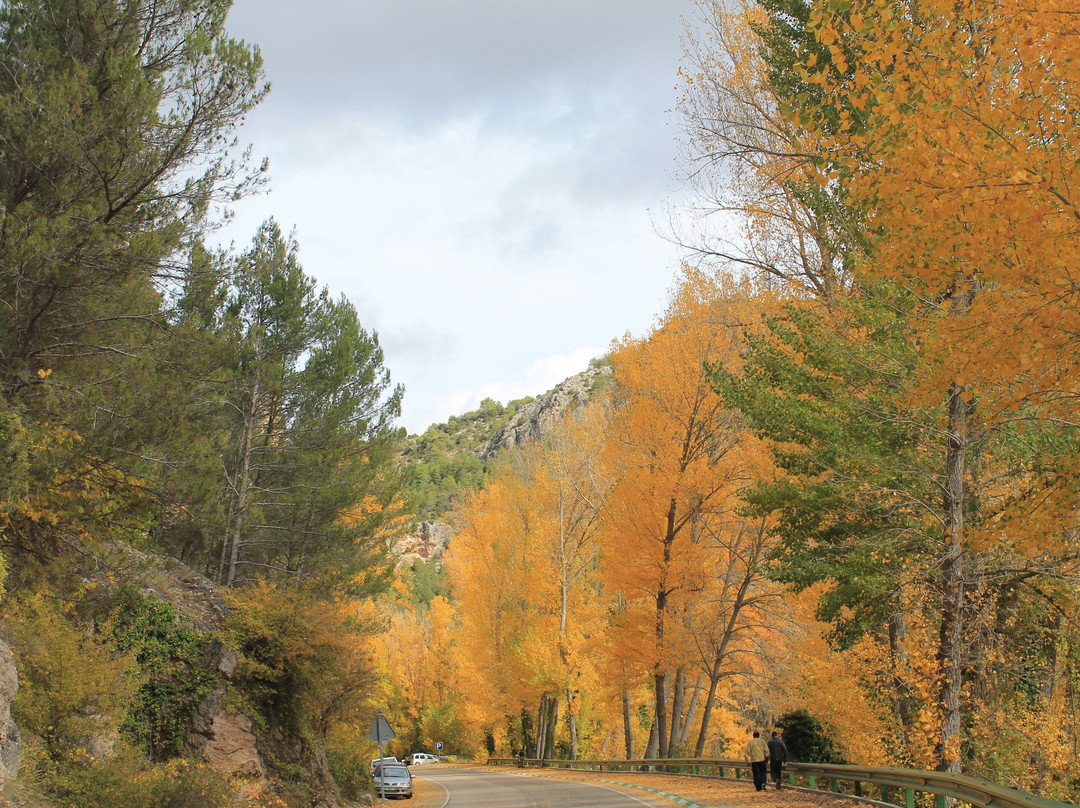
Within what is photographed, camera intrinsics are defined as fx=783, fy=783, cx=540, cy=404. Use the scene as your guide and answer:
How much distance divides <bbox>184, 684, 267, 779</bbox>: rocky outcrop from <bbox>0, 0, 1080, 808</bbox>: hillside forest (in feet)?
0.27

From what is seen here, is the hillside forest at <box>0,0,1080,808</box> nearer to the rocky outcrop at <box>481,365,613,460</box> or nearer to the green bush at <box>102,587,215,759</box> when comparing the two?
the green bush at <box>102,587,215,759</box>

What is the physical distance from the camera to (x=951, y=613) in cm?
1028

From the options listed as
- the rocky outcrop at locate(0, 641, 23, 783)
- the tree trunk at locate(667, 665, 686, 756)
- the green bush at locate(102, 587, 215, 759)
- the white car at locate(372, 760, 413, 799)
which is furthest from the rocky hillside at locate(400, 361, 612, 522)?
the rocky outcrop at locate(0, 641, 23, 783)

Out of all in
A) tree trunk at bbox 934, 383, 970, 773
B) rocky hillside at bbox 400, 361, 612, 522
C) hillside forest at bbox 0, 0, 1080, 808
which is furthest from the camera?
rocky hillside at bbox 400, 361, 612, 522

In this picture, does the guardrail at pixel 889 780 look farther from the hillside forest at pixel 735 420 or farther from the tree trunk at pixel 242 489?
the tree trunk at pixel 242 489

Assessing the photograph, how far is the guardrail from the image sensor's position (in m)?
6.80

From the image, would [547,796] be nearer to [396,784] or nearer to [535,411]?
[396,784]

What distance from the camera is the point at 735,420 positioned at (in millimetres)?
19734

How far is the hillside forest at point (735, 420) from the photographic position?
5.58 metres

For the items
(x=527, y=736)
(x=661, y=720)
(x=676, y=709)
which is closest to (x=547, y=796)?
(x=661, y=720)

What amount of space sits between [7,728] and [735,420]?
15.8 m

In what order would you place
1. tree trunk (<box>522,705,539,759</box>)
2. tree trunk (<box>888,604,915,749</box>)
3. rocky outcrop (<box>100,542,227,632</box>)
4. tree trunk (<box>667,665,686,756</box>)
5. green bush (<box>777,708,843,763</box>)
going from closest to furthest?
tree trunk (<box>888,604,915,749</box>) < rocky outcrop (<box>100,542,227,632</box>) < green bush (<box>777,708,843,763</box>) < tree trunk (<box>667,665,686,756</box>) < tree trunk (<box>522,705,539,759</box>)

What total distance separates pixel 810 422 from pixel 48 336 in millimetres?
11265

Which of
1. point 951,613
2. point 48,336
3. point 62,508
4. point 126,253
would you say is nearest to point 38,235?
point 126,253
